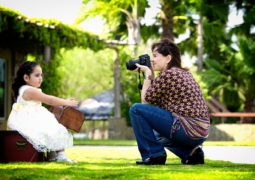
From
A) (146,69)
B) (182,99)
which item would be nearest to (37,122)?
(146,69)

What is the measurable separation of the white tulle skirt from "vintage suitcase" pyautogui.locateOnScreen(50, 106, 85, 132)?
0.08 m

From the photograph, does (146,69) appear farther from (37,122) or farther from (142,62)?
(37,122)

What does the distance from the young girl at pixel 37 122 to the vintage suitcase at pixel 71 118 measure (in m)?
0.08

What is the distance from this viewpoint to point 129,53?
18969mm

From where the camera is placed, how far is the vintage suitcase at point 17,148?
6305 millimetres

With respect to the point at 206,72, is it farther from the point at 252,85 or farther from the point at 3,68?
the point at 3,68

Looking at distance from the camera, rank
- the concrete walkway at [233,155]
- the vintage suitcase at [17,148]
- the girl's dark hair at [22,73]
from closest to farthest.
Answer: the vintage suitcase at [17,148]
the girl's dark hair at [22,73]
the concrete walkway at [233,155]

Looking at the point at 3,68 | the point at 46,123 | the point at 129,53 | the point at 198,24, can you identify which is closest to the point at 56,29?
the point at 3,68

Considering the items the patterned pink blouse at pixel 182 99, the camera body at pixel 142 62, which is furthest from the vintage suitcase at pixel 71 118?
the patterned pink blouse at pixel 182 99

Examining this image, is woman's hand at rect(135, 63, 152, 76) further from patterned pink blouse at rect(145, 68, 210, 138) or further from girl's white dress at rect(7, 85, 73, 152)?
girl's white dress at rect(7, 85, 73, 152)

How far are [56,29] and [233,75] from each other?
11.9m

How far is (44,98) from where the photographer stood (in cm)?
615

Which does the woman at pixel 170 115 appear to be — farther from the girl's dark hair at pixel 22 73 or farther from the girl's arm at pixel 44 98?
the girl's dark hair at pixel 22 73

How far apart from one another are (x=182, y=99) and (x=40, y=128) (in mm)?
1526
